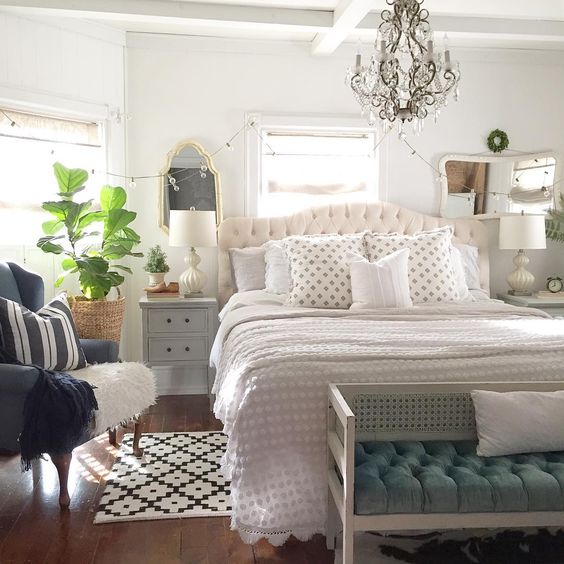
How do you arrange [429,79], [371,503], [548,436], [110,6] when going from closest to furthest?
[371,503], [548,436], [429,79], [110,6]

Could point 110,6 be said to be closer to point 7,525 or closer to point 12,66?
point 12,66

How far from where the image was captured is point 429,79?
298 centimetres

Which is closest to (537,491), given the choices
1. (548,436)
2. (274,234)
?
(548,436)

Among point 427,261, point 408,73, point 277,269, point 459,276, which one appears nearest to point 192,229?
point 277,269

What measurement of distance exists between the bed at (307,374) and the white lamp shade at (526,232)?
160 cm

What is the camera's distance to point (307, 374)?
2451mm

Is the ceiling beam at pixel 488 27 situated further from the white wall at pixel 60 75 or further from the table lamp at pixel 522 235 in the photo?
the white wall at pixel 60 75

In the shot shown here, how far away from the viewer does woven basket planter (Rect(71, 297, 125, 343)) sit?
417cm

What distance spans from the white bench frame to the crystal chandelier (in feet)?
4.23

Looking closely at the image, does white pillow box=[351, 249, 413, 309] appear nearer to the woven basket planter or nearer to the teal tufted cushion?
the woven basket planter

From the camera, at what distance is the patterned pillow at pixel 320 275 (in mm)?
3914

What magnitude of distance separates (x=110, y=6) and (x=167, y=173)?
121 centimetres

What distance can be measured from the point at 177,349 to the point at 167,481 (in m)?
1.47

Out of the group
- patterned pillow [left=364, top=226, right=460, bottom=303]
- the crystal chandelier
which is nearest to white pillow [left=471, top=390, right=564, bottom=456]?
the crystal chandelier
